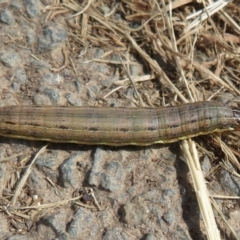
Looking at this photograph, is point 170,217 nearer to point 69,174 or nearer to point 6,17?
point 69,174

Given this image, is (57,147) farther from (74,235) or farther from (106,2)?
(106,2)

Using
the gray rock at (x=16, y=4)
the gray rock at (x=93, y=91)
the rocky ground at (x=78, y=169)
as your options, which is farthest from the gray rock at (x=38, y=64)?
the gray rock at (x=16, y=4)

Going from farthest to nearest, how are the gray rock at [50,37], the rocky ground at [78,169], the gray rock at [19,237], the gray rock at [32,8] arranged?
the gray rock at [32,8], the gray rock at [50,37], the rocky ground at [78,169], the gray rock at [19,237]

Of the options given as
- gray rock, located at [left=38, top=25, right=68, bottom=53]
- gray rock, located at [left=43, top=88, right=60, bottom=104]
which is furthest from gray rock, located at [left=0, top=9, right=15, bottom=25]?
gray rock, located at [left=43, top=88, right=60, bottom=104]

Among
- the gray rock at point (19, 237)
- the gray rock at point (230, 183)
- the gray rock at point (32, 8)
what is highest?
the gray rock at point (32, 8)

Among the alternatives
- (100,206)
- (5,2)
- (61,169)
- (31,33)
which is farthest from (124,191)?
(5,2)

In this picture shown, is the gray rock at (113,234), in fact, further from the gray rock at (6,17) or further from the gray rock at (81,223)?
the gray rock at (6,17)

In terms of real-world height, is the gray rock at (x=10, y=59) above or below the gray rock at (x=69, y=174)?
above
